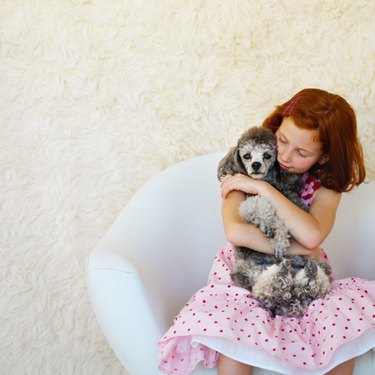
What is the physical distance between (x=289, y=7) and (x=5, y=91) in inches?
38.4

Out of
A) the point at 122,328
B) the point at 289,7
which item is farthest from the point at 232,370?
the point at 289,7

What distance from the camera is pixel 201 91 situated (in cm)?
181

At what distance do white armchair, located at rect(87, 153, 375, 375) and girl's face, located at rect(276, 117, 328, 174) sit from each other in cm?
32

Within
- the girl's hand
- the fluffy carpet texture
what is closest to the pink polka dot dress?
the girl's hand

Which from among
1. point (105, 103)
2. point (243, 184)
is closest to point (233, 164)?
point (243, 184)

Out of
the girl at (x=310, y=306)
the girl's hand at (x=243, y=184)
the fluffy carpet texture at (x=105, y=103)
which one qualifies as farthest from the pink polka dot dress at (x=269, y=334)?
the fluffy carpet texture at (x=105, y=103)

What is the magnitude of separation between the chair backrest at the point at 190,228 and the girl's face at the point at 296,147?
1.06 ft

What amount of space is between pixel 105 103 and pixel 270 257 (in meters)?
0.88

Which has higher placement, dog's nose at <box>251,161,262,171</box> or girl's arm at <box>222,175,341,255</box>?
dog's nose at <box>251,161,262,171</box>

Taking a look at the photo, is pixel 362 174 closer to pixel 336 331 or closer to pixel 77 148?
pixel 336 331

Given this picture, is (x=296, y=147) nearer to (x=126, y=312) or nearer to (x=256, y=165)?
(x=256, y=165)

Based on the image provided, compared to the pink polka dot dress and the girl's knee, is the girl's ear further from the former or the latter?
the girl's knee

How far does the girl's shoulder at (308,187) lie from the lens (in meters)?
1.36

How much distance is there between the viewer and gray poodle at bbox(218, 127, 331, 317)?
3.87ft
